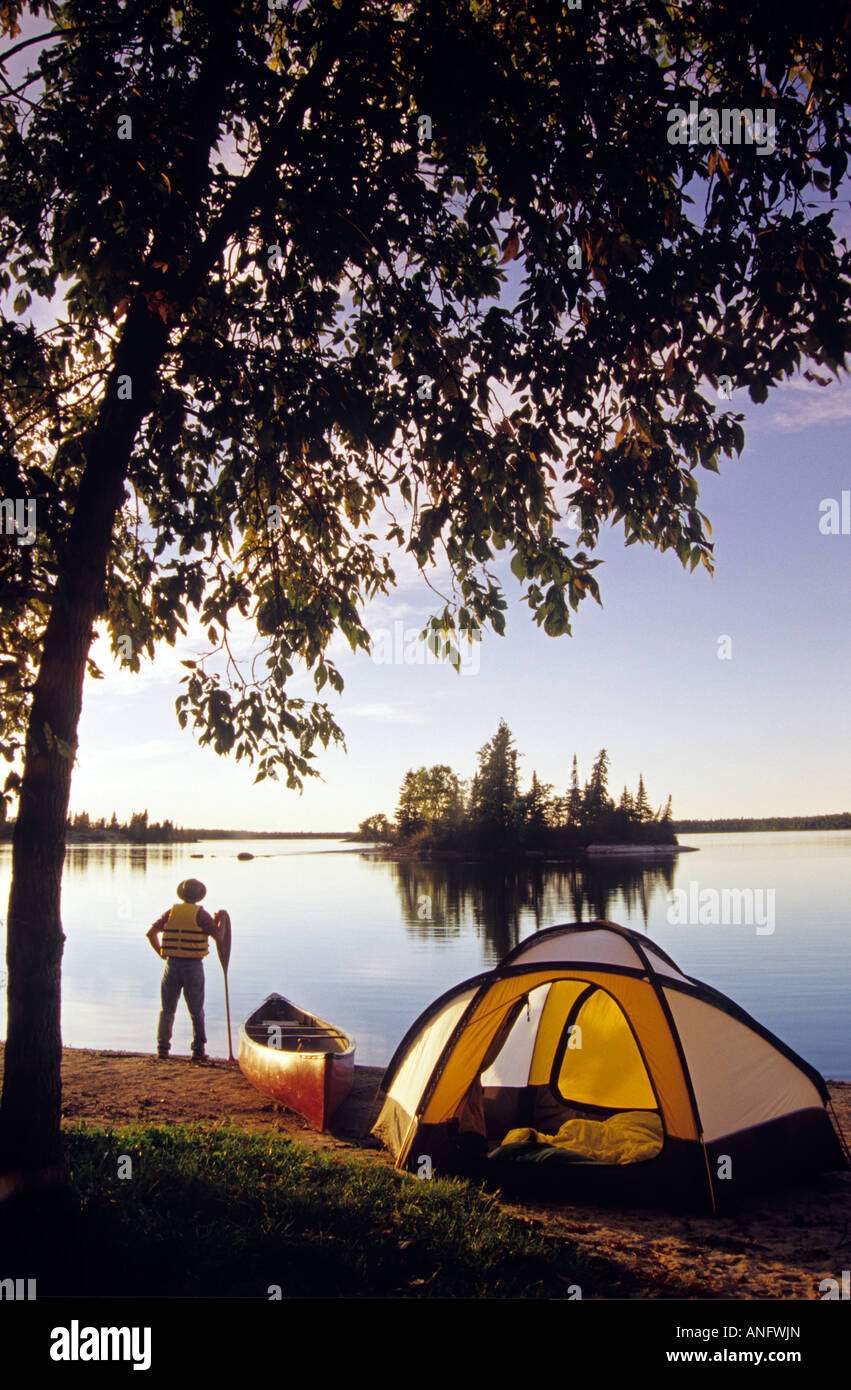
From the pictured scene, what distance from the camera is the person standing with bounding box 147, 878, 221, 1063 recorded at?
12.6 meters

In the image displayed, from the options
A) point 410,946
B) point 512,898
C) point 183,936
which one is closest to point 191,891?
point 183,936

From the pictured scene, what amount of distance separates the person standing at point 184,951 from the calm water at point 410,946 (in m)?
4.47

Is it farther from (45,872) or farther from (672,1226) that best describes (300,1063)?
(45,872)

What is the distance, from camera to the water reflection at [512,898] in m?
41.4

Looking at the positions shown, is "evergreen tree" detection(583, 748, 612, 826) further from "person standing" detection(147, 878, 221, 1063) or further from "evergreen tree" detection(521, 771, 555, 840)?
"person standing" detection(147, 878, 221, 1063)

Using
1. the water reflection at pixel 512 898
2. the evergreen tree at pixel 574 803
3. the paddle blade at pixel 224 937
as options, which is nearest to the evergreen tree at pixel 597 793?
the evergreen tree at pixel 574 803

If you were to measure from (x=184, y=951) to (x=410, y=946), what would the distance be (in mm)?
25290

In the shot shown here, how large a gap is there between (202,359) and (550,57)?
3.61 m

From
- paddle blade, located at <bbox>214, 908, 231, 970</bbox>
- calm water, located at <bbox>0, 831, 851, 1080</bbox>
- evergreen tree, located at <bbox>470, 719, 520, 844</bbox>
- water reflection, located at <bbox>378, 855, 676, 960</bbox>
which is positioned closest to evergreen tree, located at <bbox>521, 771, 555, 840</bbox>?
→ evergreen tree, located at <bbox>470, 719, 520, 844</bbox>

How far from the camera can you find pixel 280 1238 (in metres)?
5.47

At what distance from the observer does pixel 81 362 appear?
28.0 feet

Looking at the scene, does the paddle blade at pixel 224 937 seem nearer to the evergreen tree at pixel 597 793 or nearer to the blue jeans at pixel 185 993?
→ the blue jeans at pixel 185 993

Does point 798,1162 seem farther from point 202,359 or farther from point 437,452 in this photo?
point 202,359
